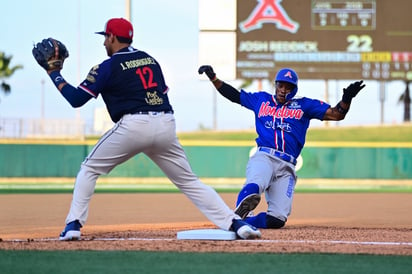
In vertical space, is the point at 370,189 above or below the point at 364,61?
below

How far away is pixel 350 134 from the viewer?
1208 inches

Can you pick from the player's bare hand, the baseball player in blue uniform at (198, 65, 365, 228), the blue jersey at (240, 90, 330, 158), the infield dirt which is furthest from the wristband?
the blue jersey at (240, 90, 330, 158)

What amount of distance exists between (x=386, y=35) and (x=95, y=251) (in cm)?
1753

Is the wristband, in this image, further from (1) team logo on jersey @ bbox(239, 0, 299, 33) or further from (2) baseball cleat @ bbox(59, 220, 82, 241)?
(1) team logo on jersey @ bbox(239, 0, 299, 33)

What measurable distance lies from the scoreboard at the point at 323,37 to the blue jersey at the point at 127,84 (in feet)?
51.1

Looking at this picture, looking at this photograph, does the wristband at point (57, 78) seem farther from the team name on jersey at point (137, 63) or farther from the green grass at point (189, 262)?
the green grass at point (189, 262)

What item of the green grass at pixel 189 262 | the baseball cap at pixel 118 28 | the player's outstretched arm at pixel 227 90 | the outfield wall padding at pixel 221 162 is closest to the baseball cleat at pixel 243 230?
the green grass at pixel 189 262

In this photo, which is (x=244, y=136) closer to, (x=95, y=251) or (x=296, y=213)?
(x=296, y=213)

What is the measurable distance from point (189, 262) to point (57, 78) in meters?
1.88

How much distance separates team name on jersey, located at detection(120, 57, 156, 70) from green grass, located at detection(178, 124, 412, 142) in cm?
2392

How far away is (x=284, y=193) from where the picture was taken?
309 inches

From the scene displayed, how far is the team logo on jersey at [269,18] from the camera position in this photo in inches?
856

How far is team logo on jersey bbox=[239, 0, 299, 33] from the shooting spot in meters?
21.7

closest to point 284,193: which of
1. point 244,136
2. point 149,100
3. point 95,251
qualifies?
point 149,100
